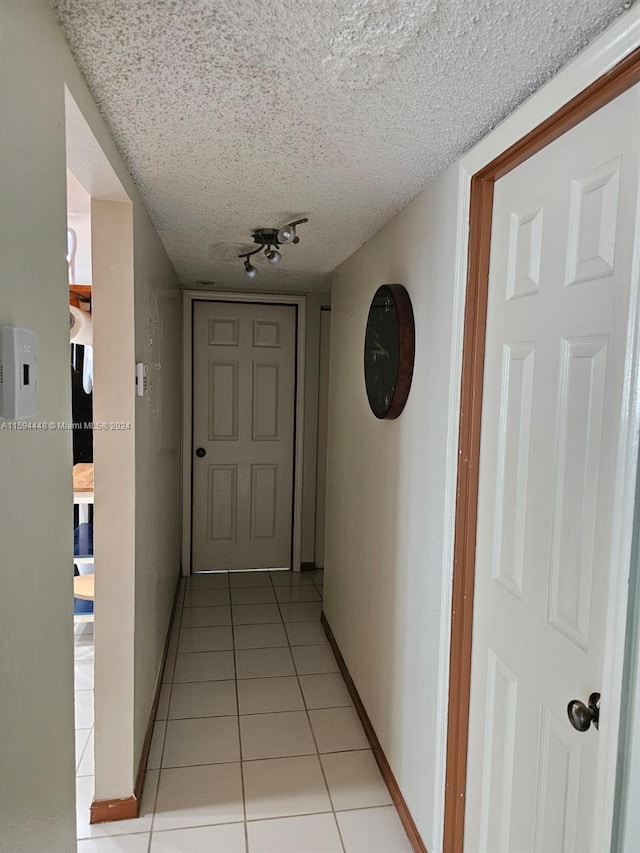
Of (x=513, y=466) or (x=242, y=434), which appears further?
(x=242, y=434)

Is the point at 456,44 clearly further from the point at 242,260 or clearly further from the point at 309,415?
the point at 309,415

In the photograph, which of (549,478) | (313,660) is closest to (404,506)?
(549,478)

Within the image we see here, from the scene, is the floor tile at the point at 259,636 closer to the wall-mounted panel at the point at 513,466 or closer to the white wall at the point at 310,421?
the white wall at the point at 310,421

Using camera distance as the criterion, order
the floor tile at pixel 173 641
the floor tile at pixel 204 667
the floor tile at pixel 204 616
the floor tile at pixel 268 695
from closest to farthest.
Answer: the floor tile at pixel 268 695, the floor tile at pixel 204 667, the floor tile at pixel 173 641, the floor tile at pixel 204 616

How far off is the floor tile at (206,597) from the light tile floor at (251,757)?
260 mm

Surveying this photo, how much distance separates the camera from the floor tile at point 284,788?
1.94 metres

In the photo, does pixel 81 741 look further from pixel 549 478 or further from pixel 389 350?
pixel 549 478

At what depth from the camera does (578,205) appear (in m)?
1.11

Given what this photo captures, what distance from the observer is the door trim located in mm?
3953

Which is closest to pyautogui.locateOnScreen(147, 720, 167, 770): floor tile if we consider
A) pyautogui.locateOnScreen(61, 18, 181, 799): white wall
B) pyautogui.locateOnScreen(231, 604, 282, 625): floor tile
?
pyautogui.locateOnScreen(61, 18, 181, 799): white wall

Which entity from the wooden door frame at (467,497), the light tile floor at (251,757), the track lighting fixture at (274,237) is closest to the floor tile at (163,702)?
Answer: the light tile floor at (251,757)

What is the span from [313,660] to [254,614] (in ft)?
2.20

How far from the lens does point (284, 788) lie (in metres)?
2.03

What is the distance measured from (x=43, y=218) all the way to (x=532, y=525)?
3.80 ft
